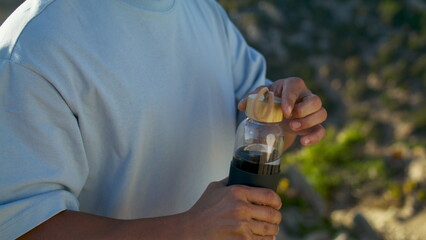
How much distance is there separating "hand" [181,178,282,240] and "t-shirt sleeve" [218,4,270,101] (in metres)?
0.69

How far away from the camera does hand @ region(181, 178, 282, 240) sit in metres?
1.01

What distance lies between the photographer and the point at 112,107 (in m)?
1.20

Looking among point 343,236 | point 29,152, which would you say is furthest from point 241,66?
point 343,236

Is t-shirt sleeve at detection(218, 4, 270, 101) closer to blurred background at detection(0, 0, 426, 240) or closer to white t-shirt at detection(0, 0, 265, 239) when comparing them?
white t-shirt at detection(0, 0, 265, 239)

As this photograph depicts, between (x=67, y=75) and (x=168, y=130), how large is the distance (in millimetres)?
341

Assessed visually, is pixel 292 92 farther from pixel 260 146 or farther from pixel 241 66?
pixel 241 66

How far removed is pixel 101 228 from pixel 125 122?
288 mm

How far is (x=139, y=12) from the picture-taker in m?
1.31

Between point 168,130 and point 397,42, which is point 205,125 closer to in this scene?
point 168,130

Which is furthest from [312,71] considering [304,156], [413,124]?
[304,156]

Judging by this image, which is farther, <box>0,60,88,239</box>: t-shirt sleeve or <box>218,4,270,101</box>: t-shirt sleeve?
<box>218,4,270,101</box>: t-shirt sleeve

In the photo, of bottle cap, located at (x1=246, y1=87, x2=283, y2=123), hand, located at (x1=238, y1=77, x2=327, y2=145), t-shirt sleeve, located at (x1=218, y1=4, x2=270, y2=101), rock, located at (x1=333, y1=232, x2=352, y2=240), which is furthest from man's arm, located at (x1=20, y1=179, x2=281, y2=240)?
rock, located at (x1=333, y1=232, x2=352, y2=240)

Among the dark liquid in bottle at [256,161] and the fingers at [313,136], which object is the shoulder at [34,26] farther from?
the fingers at [313,136]

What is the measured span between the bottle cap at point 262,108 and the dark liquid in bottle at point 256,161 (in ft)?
0.27
